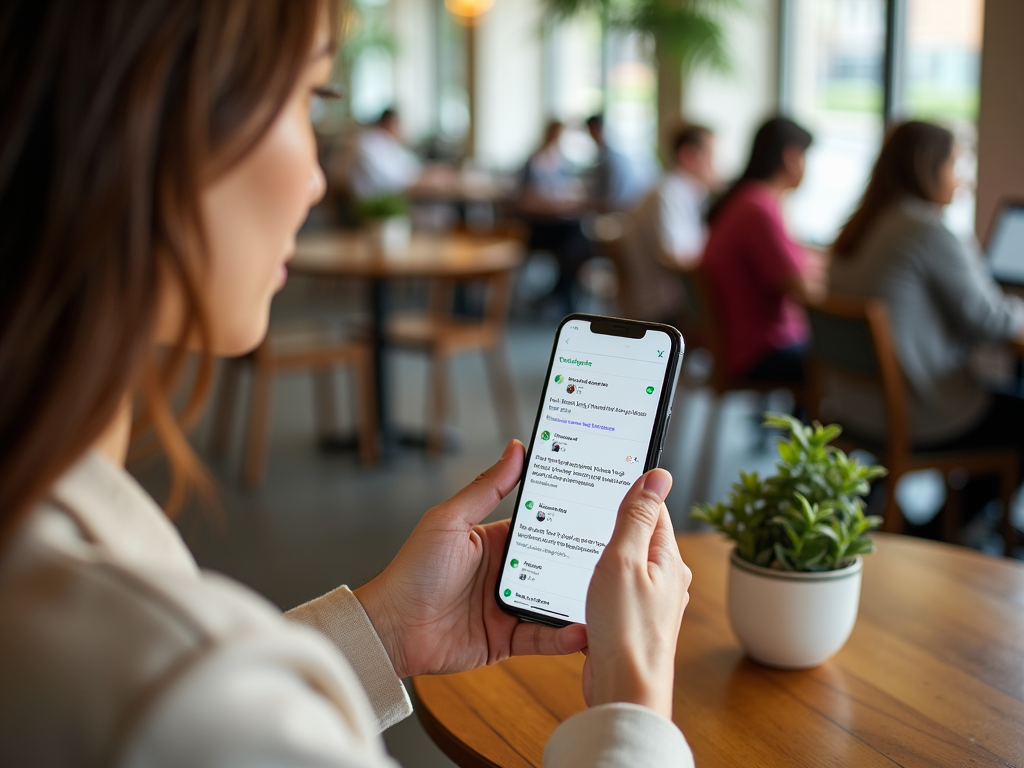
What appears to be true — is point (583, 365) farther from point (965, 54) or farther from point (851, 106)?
point (851, 106)

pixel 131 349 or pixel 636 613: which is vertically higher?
pixel 131 349

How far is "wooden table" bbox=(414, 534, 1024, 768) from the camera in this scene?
2.81 feet

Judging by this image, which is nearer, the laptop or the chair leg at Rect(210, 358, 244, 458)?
the laptop

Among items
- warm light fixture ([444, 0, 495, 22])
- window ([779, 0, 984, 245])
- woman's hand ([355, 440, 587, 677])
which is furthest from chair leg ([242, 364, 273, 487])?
warm light fixture ([444, 0, 495, 22])

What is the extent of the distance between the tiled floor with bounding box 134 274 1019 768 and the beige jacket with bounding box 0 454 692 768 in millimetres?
1611

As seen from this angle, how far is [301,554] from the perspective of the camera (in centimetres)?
307

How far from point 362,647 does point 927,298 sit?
2.38 meters

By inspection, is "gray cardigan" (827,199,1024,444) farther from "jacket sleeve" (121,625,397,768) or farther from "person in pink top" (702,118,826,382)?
"jacket sleeve" (121,625,397,768)

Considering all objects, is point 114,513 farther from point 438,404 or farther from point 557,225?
point 557,225

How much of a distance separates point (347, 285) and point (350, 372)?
10.5 feet

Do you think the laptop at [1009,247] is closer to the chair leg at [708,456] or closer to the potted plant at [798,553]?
the chair leg at [708,456]

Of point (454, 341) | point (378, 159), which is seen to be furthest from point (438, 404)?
point (378, 159)

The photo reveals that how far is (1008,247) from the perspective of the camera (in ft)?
10.7

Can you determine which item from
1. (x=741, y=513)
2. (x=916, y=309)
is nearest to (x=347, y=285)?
(x=916, y=309)
